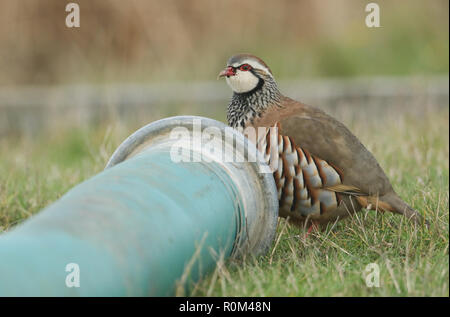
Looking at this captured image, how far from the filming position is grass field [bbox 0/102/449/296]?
97.9 inches

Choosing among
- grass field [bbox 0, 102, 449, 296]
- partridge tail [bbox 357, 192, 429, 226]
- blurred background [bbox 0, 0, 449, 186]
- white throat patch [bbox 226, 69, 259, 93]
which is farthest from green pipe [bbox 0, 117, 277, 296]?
blurred background [bbox 0, 0, 449, 186]

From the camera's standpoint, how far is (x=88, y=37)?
27.9 ft

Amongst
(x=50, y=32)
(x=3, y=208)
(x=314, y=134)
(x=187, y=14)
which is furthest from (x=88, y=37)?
(x=314, y=134)

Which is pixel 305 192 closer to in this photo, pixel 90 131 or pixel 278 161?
pixel 278 161

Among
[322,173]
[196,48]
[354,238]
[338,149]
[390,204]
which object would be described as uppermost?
[196,48]

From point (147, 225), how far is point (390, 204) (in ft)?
5.02

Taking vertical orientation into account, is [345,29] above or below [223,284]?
above

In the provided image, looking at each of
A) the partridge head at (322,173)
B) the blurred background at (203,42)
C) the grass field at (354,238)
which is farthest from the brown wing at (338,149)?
the blurred background at (203,42)

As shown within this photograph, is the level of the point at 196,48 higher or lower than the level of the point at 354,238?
higher

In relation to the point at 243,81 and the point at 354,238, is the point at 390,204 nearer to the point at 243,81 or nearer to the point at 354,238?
the point at 354,238

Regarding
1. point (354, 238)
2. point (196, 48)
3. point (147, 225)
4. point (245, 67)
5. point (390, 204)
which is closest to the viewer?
point (147, 225)

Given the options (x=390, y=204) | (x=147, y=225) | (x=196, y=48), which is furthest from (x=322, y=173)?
(x=196, y=48)

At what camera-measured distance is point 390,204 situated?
11.0ft

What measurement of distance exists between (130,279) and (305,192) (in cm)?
143
